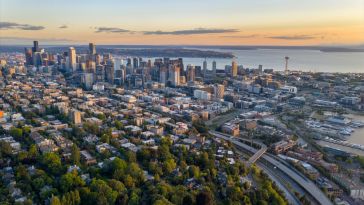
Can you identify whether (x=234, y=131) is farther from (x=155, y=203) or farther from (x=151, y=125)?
(x=155, y=203)

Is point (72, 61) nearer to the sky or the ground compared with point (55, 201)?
nearer to the sky

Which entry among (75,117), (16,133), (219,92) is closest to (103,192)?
(16,133)

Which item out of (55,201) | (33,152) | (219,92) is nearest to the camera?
(55,201)

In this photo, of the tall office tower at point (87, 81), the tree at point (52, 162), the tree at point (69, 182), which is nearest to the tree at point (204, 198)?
the tree at point (69, 182)

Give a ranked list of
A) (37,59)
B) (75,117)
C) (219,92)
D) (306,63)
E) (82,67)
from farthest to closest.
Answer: (306,63), (37,59), (82,67), (219,92), (75,117)

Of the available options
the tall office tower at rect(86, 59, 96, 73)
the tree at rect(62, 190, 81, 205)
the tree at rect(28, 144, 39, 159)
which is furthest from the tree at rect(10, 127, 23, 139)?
the tall office tower at rect(86, 59, 96, 73)

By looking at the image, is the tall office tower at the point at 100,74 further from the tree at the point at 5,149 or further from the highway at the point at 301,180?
the highway at the point at 301,180

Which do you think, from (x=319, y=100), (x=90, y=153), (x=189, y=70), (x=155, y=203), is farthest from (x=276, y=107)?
(x=155, y=203)

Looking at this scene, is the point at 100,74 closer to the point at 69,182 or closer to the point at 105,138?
the point at 105,138

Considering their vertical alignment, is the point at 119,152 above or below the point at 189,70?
below
